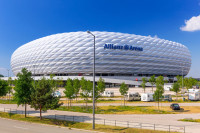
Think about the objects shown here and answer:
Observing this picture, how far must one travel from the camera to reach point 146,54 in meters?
101

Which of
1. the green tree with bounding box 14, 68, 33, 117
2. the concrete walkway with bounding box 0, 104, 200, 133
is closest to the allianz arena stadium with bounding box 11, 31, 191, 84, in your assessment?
the green tree with bounding box 14, 68, 33, 117

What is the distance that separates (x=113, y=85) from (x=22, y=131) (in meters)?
71.7

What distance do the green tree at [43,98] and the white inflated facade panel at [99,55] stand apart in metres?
63.5

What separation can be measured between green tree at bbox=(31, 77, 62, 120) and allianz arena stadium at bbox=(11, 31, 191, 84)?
5985 cm

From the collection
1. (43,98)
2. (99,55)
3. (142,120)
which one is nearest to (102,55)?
(99,55)

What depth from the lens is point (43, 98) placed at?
87.4ft

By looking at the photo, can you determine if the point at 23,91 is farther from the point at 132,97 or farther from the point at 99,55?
the point at 99,55

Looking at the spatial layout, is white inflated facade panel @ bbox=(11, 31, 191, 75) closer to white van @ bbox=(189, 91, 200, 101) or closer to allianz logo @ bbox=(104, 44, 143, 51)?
allianz logo @ bbox=(104, 44, 143, 51)

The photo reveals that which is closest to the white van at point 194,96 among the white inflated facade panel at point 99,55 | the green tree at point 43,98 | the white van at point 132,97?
the white van at point 132,97

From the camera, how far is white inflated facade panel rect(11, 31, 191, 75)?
304 ft

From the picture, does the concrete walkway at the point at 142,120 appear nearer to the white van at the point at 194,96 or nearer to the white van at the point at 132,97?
the white van at the point at 132,97

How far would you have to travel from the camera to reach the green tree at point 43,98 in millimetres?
26648

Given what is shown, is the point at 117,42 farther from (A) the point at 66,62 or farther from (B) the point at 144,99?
(B) the point at 144,99

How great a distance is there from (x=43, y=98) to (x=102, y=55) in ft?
220
